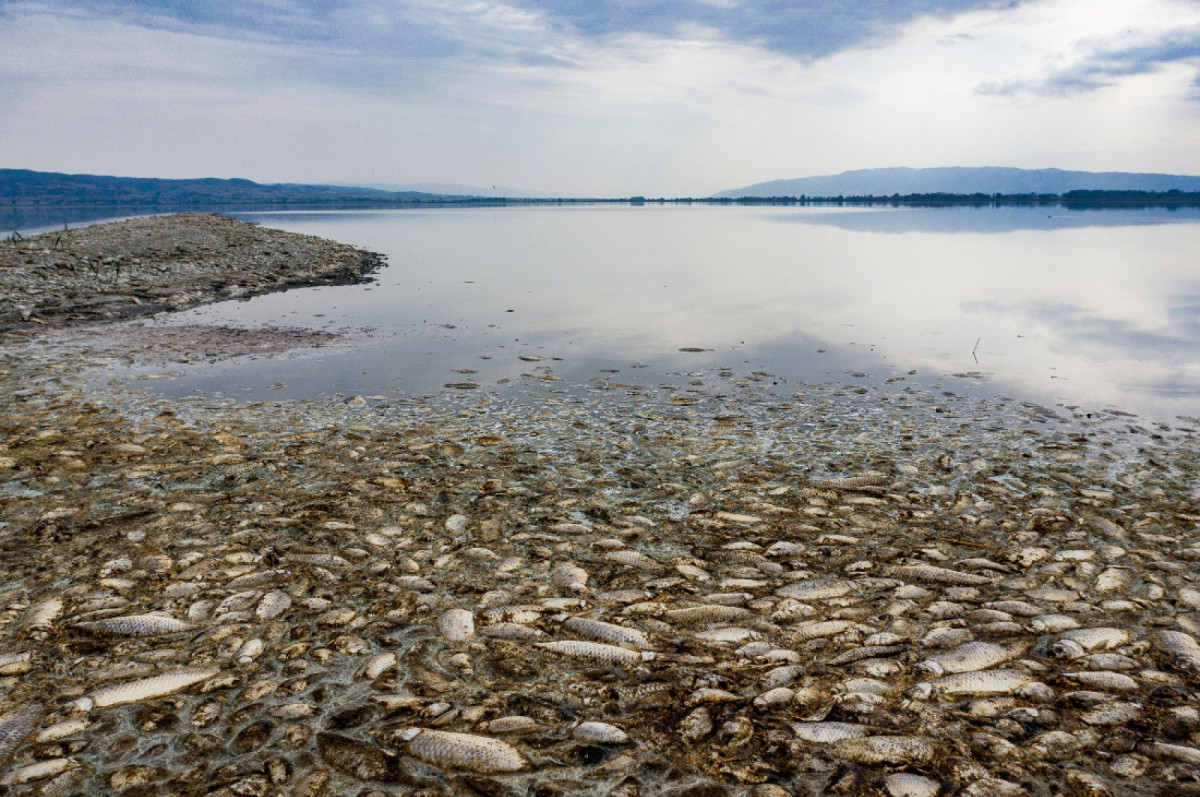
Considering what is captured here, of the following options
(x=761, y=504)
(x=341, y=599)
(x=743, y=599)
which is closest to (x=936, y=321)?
(x=761, y=504)

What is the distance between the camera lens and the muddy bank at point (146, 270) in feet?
72.2

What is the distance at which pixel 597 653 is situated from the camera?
5270 mm

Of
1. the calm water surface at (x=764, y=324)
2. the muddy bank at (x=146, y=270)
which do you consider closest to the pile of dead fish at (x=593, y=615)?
the calm water surface at (x=764, y=324)

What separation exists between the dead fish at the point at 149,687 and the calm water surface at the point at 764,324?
8.65 meters

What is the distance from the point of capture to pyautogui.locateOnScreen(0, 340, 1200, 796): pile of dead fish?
4.20 m

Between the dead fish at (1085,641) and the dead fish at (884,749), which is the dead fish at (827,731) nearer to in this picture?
the dead fish at (884,749)

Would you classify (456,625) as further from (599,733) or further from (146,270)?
(146,270)

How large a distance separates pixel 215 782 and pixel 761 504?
5.75m

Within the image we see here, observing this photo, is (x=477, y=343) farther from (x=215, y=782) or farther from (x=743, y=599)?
(x=215, y=782)

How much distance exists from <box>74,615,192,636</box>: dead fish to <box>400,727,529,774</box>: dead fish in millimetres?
2387

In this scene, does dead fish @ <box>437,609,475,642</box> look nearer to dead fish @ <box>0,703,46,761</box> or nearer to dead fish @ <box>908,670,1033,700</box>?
dead fish @ <box>0,703,46,761</box>

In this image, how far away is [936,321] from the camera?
2220cm

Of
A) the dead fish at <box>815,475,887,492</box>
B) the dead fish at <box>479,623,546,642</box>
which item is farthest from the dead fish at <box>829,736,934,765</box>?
the dead fish at <box>815,475,887,492</box>

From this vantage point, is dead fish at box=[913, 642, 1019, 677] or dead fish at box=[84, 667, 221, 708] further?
dead fish at box=[913, 642, 1019, 677]
